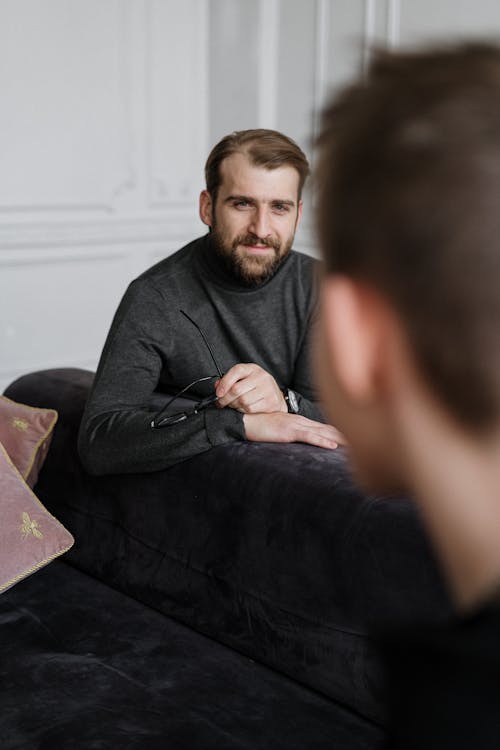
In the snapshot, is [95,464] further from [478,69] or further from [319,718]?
[478,69]

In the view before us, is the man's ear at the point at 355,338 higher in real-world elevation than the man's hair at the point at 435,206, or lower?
lower

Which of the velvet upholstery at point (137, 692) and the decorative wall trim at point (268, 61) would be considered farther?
the decorative wall trim at point (268, 61)

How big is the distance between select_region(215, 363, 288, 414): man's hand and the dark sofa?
14cm

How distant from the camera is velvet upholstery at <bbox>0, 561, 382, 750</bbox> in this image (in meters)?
1.52

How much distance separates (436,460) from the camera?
2.07ft

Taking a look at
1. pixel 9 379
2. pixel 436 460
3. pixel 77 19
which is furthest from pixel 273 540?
pixel 77 19

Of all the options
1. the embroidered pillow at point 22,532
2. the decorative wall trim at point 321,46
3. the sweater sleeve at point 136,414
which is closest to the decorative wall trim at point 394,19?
the decorative wall trim at point 321,46

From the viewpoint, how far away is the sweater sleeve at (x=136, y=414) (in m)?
1.96

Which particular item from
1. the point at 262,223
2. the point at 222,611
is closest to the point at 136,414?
the point at 222,611

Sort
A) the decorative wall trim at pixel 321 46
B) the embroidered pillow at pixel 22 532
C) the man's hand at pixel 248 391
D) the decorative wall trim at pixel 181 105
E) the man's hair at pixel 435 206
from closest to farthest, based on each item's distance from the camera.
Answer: the man's hair at pixel 435 206
the embroidered pillow at pixel 22 532
the man's hand at pixel 248 391
the decorative wall trim at pixel 321 46
the decorative wall trim at pixel 181 105

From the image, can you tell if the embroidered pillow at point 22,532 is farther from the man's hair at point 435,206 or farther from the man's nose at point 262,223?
the man's hair at point 435,206

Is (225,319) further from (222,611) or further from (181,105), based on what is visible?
(181,105)

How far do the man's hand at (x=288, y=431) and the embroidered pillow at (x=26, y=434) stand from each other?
0.50 metres

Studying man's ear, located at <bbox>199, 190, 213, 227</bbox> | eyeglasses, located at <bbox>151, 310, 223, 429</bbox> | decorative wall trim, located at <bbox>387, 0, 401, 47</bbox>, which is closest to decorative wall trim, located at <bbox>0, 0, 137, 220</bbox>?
decorative wall trim, located at <bbox>387, 0, 401, 47</bbox>
